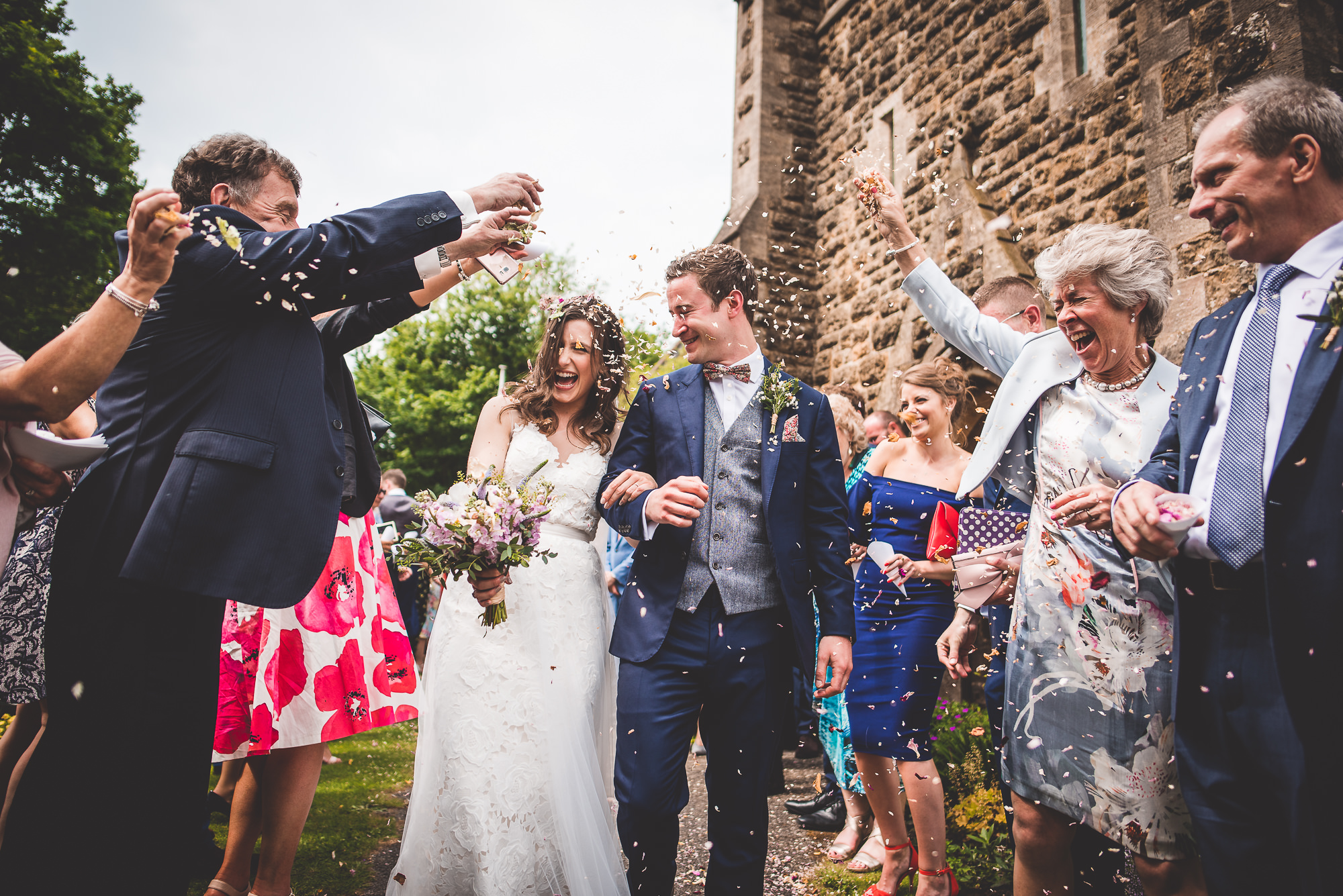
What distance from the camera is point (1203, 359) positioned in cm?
198

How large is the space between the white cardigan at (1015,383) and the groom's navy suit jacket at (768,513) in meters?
0.53

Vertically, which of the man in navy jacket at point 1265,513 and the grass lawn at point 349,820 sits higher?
Answer: the man in navy jacket at point 1265,513

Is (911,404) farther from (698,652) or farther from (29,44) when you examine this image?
(29,44)

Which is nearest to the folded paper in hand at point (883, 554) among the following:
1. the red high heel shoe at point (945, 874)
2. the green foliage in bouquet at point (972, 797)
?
the green foliage in bouquet at point (972, 797)

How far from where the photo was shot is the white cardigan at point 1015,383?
2.35 meters

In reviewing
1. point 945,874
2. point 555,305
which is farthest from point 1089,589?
point 555,305

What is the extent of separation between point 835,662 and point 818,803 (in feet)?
8.47

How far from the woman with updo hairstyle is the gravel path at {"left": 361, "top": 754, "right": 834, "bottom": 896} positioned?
0.39 metres

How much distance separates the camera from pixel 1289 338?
1.77 metres

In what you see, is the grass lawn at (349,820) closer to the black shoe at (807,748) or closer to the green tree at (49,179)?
the black shoe at (807,748)

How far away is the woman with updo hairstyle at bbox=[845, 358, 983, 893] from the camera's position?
3396mm

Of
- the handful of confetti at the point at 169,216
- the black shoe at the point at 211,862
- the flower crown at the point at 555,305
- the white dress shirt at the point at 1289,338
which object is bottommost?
the black shoe at the point at 211,862

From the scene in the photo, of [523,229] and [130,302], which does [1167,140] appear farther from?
[130,302]

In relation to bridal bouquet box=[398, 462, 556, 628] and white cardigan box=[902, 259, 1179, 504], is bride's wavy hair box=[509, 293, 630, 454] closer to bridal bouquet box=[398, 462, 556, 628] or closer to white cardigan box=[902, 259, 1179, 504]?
bridal bouquet box=[398, 462, 556, 628]
